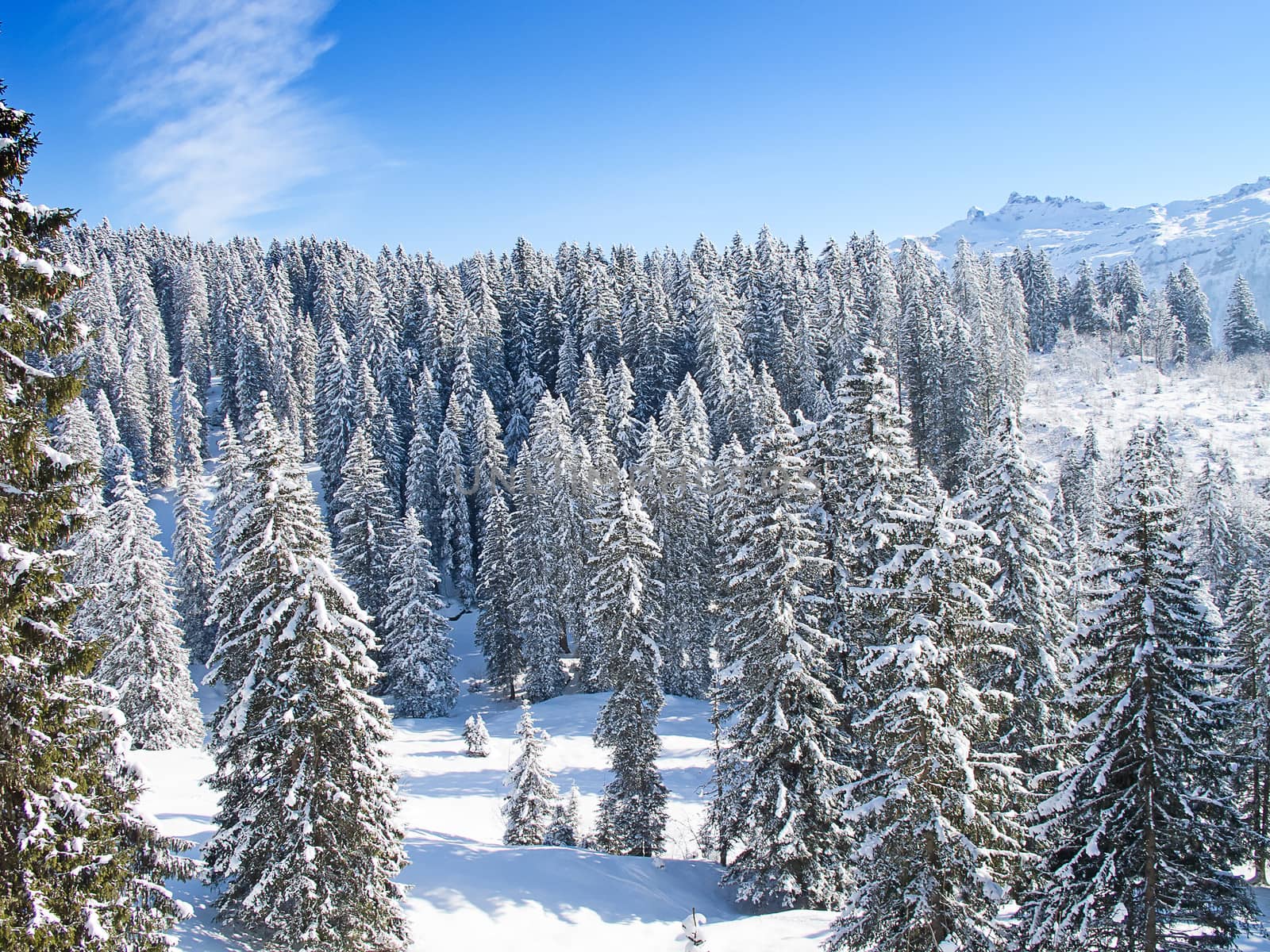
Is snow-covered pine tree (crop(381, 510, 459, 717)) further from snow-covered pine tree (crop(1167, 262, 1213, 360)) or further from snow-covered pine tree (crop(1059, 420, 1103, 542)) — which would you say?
snow-covered pine tree (crop(1167, 262, 1213, 360))

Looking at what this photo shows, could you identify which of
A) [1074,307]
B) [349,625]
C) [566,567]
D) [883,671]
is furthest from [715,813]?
[1074,307]

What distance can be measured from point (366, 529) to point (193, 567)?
1277 centimetres

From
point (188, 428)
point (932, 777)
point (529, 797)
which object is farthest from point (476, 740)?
point (188, 428)

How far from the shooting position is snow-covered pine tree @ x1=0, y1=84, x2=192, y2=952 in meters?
8.57

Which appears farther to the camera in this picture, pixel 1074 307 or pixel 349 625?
pixel 1074 307

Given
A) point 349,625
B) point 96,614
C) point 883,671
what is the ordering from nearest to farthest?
point 883,671, point 349,625, point 96,614

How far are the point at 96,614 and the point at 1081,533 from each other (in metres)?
69.9

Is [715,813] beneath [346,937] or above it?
beneath

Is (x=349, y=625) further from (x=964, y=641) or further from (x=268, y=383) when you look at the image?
(x=268, y=383)

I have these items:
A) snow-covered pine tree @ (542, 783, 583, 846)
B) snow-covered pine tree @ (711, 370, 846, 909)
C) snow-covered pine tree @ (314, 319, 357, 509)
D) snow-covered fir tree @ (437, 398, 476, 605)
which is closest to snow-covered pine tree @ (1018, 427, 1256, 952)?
snow-covered pine tree @ (711, 370, 846, 909)

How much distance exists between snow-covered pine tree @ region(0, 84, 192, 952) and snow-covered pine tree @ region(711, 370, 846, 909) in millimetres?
15367

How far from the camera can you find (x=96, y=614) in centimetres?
3584

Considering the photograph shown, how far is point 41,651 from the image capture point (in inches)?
355

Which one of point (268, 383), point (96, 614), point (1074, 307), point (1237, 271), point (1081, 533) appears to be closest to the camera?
point (96, 614)
